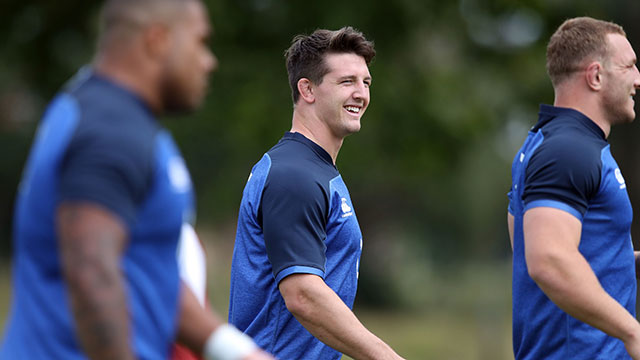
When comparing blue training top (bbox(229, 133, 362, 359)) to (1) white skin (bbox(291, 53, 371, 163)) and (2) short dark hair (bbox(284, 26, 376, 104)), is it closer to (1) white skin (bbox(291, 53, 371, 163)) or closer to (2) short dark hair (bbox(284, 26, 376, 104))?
(1) white skin (bbox(291, 53, 371, 163))

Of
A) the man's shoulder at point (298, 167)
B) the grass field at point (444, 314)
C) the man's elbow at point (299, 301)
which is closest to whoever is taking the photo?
the man's elbow at point (299, 301)

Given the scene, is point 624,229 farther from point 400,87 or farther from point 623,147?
point 623,147

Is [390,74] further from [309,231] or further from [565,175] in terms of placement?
[565,175]

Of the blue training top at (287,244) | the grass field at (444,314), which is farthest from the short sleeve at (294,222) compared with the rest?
the grass field at (444,314)

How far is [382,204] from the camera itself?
3231cm

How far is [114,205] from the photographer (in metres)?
2.35

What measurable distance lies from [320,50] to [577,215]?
1.81 meters

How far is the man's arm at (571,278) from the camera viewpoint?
379 cm

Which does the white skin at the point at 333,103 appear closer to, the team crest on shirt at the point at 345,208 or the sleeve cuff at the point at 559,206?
the team crest on shirt at the point at 345,208

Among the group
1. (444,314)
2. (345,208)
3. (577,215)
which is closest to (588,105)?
(577,215)

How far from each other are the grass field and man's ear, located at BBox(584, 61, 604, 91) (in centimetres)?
1466

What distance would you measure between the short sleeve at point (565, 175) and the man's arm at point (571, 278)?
0.07 meters

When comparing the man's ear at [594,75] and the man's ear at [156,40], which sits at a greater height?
the man's ear at [594,75]

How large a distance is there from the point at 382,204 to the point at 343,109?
27.4 meters
